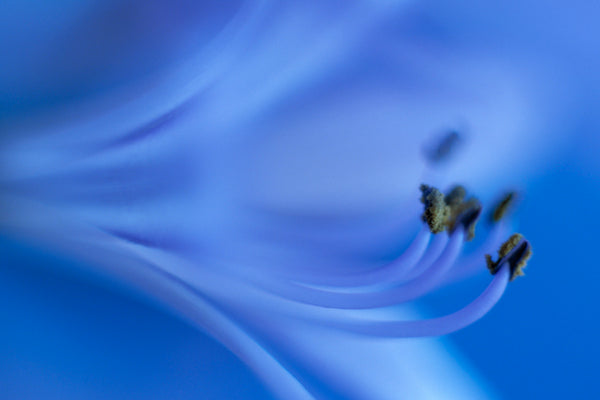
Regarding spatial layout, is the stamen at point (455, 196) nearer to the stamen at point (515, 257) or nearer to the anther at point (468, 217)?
the anther at point (468, 217)

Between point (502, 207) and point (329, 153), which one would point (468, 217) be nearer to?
point (502, 207)

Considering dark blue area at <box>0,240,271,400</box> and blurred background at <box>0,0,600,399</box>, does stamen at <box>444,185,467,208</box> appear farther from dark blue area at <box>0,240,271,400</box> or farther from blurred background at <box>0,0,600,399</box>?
dark blue area at <box>0,240,271,400</box>

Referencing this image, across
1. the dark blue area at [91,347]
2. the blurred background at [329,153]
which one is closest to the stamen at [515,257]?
the blurred background at [329,153]

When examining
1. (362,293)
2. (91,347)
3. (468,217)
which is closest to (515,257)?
(468,217)

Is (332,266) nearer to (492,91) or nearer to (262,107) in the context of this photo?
(262,107)

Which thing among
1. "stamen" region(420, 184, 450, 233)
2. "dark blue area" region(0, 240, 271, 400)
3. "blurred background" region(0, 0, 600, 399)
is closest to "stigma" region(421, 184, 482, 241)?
"stamen" region(420, 184, 450, 233)
